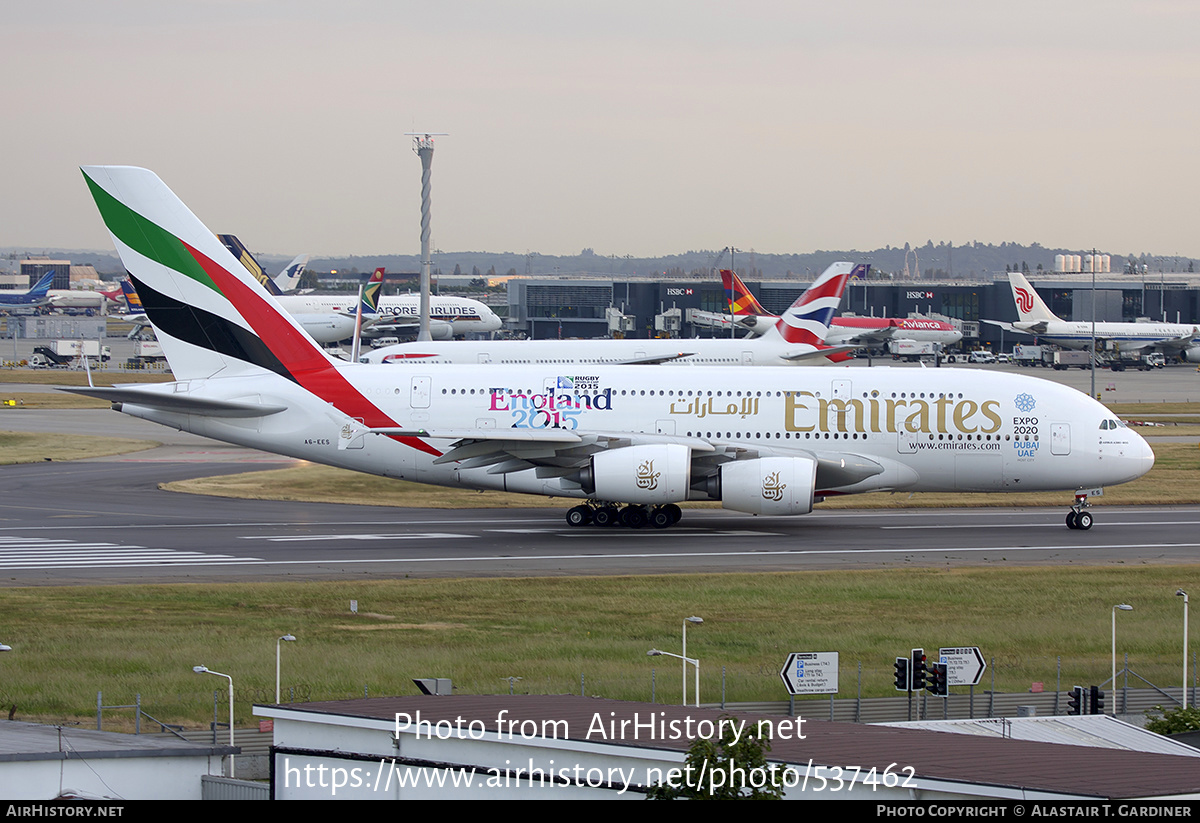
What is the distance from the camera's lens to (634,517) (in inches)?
1619

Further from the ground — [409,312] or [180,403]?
[409,312]

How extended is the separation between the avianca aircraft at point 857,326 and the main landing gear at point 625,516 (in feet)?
266

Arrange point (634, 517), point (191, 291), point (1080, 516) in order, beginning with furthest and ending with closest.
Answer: point (1080, 516) → point (634, 517) → point (191, 291)

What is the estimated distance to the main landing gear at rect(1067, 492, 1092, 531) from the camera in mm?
41344

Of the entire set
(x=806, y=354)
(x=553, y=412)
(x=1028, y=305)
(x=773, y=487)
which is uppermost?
(x=1028, y=305)

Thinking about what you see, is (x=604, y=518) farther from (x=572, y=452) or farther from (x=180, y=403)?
(x=180, y=403)

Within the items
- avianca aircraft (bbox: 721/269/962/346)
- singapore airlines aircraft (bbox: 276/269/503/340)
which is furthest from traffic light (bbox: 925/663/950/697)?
singapore airlines aircraft (bbox: 276/269/503/340)

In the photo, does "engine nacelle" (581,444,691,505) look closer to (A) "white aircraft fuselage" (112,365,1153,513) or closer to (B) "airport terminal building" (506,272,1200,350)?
(A) "white aircraft fuselage" (112,365,1153,513)

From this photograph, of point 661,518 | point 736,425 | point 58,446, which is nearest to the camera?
point 736,425

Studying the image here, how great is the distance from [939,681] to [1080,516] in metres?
22.0

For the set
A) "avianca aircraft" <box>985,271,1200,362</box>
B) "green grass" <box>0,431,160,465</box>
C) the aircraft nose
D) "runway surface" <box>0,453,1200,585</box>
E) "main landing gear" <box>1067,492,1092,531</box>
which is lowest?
"runway surface" <box>0,453,1200,585</box>

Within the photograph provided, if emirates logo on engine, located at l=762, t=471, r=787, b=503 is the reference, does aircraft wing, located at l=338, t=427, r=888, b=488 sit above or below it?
above

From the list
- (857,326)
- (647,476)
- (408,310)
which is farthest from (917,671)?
(408,310)

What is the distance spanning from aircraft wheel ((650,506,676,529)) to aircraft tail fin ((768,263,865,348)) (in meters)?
39.6
